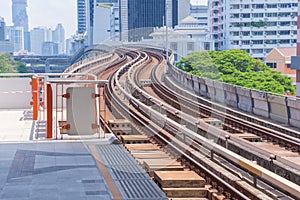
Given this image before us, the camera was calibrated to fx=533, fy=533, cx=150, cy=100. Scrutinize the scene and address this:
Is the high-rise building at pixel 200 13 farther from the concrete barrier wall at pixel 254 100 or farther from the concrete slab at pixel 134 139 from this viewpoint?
the concrete slab at pixel 134 139

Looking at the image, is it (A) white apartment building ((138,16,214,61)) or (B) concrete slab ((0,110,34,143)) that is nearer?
(B) concrete slab ((0,110,34,143))

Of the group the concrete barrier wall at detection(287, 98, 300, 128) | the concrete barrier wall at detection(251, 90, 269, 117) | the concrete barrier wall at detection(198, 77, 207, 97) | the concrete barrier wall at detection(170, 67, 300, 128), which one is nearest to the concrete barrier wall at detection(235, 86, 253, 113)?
the concrete barrier wall at detection(170, 67, 300, 128)

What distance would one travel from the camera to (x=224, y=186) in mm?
7168

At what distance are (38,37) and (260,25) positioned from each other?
115563 millimetres

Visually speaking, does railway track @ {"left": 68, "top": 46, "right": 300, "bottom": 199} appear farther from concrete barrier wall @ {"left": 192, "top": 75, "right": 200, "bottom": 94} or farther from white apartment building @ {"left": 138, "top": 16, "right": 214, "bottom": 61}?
white apartment building @ {"left": 138, "top": 16, "right": 214, "bottom": 61}

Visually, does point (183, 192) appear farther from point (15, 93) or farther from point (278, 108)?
point (278, 108)

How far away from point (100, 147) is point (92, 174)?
72.5 inches

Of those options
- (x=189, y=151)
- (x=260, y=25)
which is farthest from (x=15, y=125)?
(x=260, y=25)

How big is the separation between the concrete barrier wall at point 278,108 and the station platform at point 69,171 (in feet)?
25.9

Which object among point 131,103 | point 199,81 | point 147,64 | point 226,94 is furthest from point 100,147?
point 147,64

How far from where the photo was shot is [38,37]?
18225 centimetres

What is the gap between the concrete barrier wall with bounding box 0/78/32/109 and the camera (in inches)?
519

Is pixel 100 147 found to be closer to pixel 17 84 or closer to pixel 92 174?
pixel 92 174

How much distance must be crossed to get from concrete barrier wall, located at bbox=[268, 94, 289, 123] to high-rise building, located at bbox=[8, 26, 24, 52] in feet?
387
